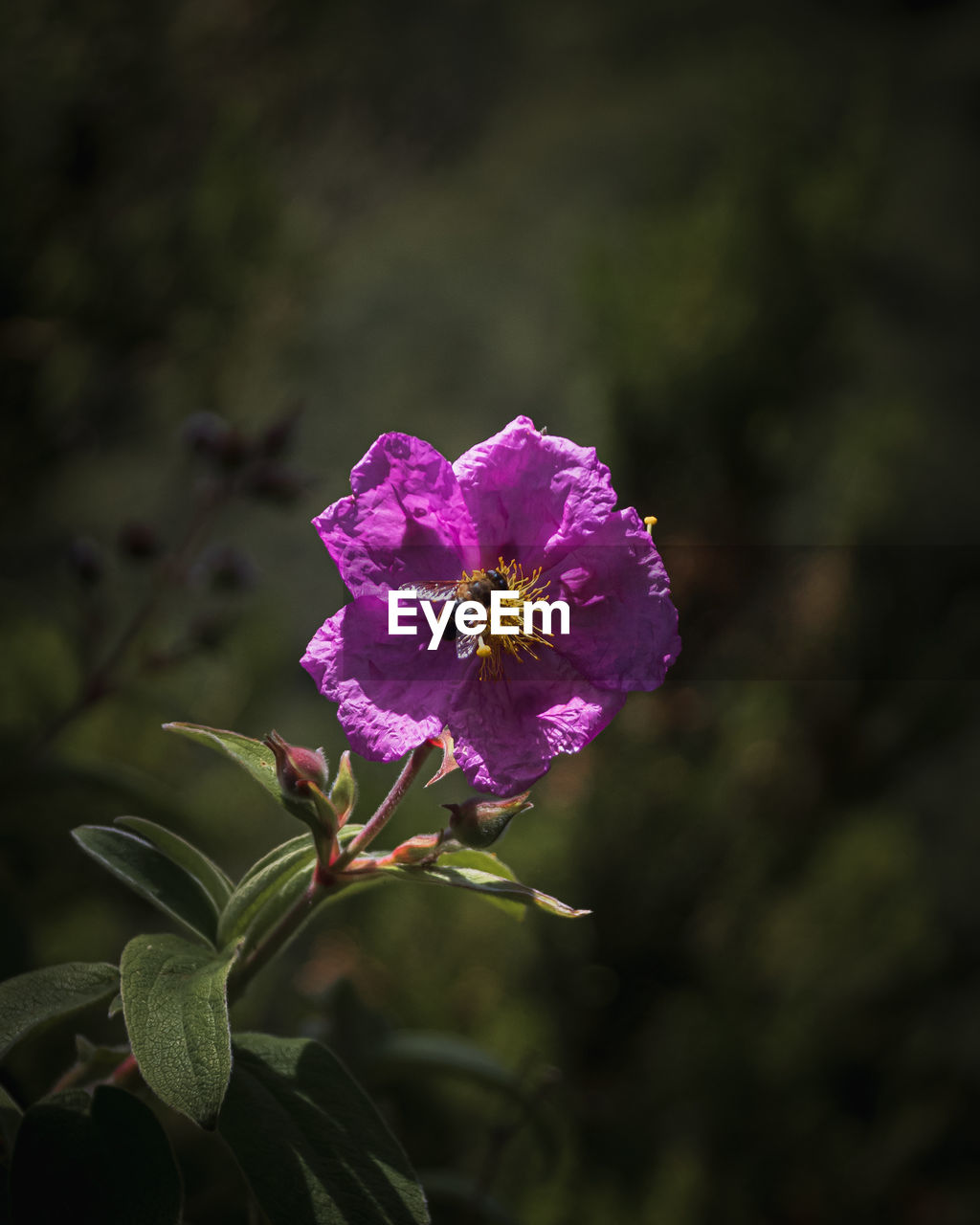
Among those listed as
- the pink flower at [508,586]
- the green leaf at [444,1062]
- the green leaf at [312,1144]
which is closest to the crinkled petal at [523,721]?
the pink flower at [508,586]

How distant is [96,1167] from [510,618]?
0.64ft

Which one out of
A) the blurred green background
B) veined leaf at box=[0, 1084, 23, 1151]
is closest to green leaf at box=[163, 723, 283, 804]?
veined leaf at box=[0, 1084, 23, 1151]

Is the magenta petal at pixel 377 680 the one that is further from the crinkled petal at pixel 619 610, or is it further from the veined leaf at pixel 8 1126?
the veined leaf at pixel 8 1126

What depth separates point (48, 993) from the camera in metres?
0.30

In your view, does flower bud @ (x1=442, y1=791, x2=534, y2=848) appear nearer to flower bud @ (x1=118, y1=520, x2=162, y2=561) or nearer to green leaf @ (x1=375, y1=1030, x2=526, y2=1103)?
green leaf @ (x1=375, y1=1030, x2=526, y2=1103)

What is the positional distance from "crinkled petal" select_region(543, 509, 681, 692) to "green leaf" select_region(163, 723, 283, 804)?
0.10 metres

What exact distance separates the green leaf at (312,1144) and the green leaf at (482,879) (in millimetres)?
69

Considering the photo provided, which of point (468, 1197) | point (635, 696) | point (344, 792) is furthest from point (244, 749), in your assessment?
point (635, 696)

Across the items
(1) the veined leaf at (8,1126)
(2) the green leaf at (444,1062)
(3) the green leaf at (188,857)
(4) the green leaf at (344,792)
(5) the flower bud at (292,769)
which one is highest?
(5) the flower bud at (292,769)

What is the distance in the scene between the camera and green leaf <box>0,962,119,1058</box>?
0.91ft

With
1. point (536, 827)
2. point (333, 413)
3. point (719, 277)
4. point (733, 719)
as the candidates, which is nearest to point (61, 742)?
point (536, 827)

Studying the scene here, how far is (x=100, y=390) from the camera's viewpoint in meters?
0.92

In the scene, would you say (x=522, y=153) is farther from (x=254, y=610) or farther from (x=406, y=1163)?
(x=406, y=1163)

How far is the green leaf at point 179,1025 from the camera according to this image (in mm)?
247
